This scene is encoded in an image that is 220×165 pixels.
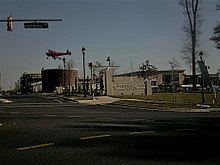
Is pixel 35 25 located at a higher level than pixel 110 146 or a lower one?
higher

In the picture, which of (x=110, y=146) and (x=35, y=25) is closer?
(x=110, y=146)

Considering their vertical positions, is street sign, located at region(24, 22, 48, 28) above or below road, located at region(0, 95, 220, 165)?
above

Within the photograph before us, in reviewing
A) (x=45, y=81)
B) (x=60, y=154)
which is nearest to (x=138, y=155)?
(x=60, y=154)

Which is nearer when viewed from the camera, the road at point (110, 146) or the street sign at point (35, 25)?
the road at point (110, 146)

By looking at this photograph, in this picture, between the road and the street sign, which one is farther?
the street sign

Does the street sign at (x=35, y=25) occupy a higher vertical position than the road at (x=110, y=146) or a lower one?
higher

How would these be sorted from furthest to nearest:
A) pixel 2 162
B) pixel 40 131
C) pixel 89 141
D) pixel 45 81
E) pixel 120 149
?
pixel 45 81 → pixel 40 131 → pixel 89 141 → pixel 120 149 → pixel 2 162

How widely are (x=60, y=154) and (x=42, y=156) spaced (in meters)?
0.44

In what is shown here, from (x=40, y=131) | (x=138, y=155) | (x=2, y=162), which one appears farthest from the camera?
(x=40, y=131)

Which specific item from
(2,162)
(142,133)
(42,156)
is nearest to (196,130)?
(142,133)

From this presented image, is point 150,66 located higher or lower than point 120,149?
higher

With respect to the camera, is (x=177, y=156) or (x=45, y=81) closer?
(x=177, y=156)

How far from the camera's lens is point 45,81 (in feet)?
426

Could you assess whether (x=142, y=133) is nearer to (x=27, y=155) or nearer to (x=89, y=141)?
(x=89, y=141)
